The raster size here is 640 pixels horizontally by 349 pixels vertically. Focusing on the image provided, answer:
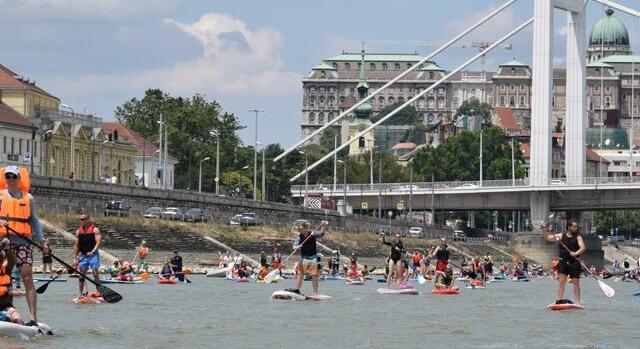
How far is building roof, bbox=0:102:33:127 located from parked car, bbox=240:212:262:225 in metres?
15.3

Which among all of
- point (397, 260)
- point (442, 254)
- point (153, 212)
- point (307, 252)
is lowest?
point (397, 260)

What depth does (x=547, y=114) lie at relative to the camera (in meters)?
124

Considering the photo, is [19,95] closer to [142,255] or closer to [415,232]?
[415,232]

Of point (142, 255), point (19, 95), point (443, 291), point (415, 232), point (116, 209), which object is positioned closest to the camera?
point (443, 291)

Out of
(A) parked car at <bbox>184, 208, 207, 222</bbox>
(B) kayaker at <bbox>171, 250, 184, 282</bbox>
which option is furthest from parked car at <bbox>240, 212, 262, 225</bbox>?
(B) kayaker at <bbox>171, 250, 184, 282</bbox>

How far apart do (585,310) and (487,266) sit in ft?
115

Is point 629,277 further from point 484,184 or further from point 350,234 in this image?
point 484,184

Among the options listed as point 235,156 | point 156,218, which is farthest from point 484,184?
point 156,218

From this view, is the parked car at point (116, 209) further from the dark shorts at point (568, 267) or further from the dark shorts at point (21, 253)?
the dark shorts at point (21, 253)

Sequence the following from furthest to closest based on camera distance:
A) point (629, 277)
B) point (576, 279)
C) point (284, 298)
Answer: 1. point (629, 277)
2. point (284, 298)
3. point (576, 279)

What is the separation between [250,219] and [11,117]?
55.6 ft

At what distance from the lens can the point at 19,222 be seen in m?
24.3

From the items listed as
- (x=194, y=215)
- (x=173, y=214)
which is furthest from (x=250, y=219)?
(x=173, y=214)

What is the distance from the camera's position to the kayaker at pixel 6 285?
2375 centimetres
